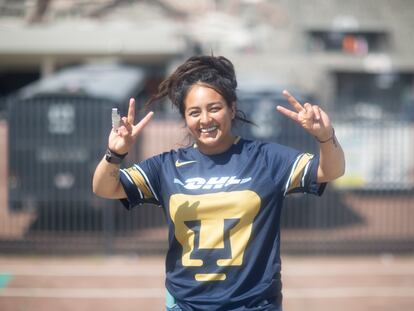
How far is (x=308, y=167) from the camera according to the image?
2738 millimetres

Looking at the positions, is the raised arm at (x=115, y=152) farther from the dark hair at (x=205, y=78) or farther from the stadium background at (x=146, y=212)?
the stadium background at (x=146, y=212)

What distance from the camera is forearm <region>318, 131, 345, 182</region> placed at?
2670mm

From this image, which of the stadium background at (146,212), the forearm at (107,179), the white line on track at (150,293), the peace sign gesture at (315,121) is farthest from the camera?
the stadium background at (146,212)

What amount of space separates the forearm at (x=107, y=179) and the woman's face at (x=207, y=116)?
0.38 m

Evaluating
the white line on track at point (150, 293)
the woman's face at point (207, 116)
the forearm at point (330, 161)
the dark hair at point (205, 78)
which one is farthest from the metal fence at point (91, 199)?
the forearm at point (330, 161)

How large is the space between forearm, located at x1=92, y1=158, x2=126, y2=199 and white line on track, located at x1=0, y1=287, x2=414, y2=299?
399cm

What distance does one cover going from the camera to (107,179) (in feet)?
9.02

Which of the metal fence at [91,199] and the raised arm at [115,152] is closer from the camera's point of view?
the raised arm at [115,152]

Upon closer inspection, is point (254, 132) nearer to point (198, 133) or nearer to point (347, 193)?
point (347, 193)

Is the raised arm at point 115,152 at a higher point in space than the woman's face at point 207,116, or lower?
lower

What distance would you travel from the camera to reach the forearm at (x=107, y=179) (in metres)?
2.74

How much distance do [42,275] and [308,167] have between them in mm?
5496

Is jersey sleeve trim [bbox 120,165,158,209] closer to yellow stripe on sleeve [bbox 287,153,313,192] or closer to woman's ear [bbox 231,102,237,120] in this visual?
woman's ear [bbox 231,102,237,120]


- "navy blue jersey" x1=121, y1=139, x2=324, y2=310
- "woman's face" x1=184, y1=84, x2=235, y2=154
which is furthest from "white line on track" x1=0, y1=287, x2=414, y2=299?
"woman's face" x1=184, y1=84, x2=235, y2=154
